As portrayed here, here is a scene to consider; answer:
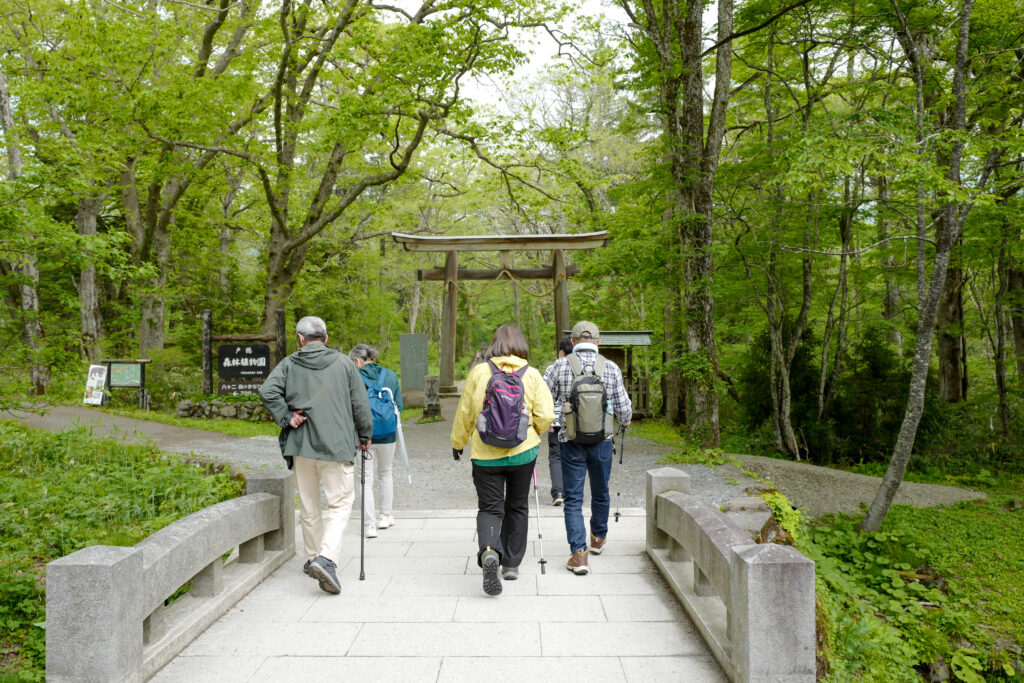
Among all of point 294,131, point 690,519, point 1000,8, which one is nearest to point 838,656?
point 690,519

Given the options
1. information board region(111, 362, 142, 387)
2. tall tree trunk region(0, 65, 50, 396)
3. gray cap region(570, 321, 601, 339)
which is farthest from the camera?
information board region(111, 362, 142, 387)

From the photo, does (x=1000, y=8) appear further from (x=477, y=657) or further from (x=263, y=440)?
(x=263, y=440)

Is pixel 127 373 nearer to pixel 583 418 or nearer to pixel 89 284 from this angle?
pixel 89 284

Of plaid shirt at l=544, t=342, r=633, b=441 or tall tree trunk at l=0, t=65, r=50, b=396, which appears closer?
plaid shirt at l=544, t=342, r=633, b=441

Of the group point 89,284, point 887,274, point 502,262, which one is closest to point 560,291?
point 502,262

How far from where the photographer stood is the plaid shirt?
16.3 ft

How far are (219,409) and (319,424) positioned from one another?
12.5 metres

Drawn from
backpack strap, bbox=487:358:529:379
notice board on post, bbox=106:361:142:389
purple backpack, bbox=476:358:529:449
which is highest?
backpack strap, bbox=487:358:529:379

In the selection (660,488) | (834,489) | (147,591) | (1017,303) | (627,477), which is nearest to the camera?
(147,591)

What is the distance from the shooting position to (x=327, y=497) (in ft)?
15.2

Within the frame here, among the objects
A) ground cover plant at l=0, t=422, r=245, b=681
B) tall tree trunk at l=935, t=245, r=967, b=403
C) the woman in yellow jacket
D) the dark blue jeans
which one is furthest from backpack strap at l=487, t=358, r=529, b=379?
tall tree trunk at l=935, t=245, r=967, b=403

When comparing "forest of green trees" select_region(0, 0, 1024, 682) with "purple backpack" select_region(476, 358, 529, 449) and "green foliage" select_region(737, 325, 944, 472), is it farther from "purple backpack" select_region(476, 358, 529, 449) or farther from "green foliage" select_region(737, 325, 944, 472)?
"purple backpack" select_region(476, 358, 529, 449)

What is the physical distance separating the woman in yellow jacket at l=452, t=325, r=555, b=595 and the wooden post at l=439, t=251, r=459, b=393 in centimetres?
1060

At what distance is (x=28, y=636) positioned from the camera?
4.11m
